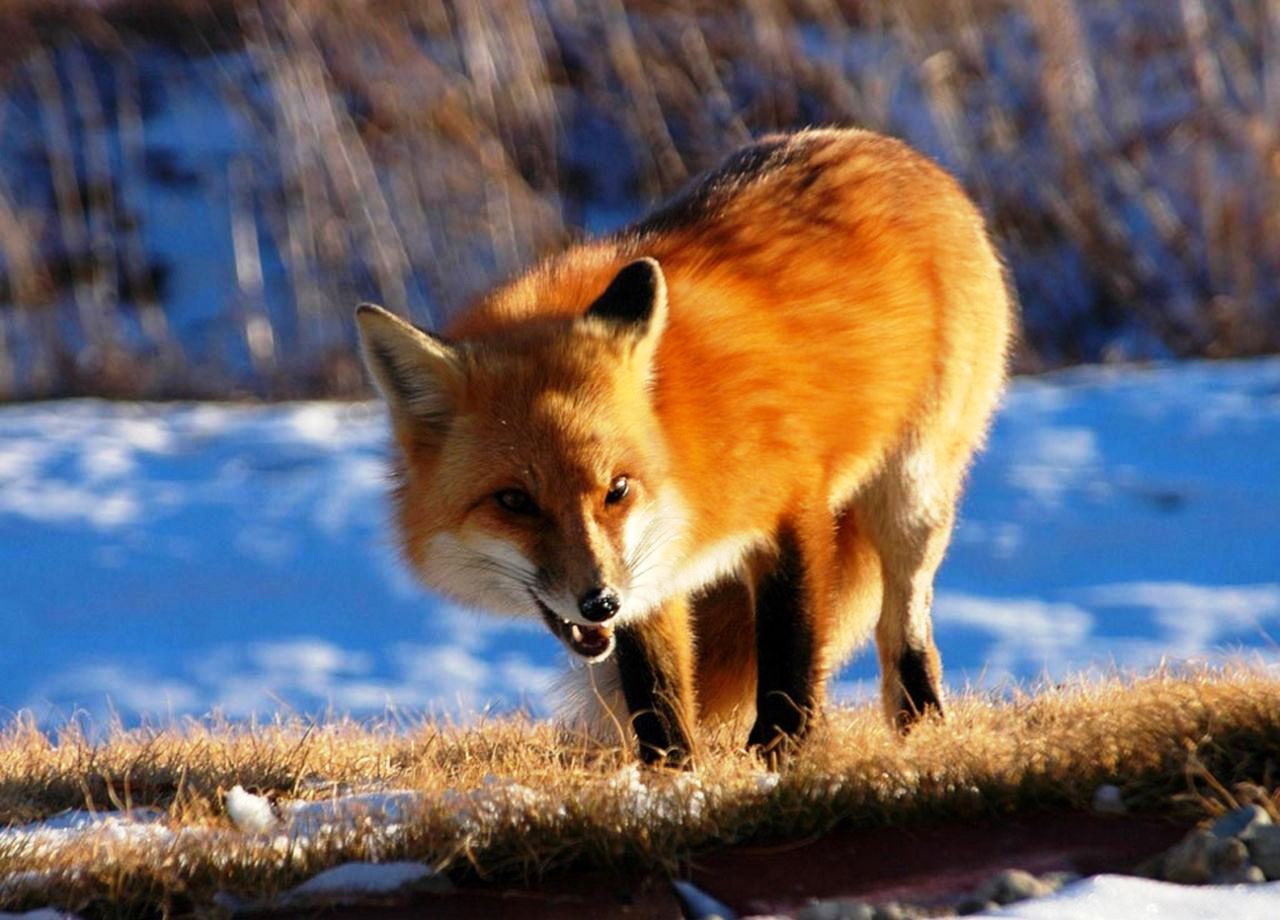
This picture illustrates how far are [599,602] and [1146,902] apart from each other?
1.35m

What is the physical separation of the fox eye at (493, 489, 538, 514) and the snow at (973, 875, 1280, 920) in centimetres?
152

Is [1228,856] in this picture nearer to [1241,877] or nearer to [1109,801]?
[1241,877]

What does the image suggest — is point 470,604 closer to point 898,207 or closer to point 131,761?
point 131,761

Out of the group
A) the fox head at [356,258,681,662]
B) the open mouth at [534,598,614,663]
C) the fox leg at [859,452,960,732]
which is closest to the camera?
the fox head at [356,258,681,662]

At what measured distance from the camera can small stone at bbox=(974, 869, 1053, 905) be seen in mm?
3064

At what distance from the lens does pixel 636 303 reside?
4.20 m

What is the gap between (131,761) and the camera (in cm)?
447

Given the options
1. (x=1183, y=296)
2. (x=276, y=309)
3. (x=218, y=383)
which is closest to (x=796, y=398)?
(x=218, y=383)

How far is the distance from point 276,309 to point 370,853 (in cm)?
1283

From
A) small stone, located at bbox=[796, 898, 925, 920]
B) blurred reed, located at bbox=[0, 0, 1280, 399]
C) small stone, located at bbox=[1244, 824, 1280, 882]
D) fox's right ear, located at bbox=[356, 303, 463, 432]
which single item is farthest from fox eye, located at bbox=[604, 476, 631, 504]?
blurred reed, located at bbox=[0, 0, 1280, 399]

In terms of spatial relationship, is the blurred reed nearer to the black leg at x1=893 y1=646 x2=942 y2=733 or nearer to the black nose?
the black leg at x1=893 y1=646 x2=942 y2=733

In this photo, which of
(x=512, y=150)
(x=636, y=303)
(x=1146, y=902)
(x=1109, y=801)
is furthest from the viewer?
(x=512, y=150)

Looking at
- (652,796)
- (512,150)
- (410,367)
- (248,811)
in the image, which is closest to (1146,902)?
(652,796)

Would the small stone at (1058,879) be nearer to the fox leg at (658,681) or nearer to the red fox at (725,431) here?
the red fox at (725,431)
